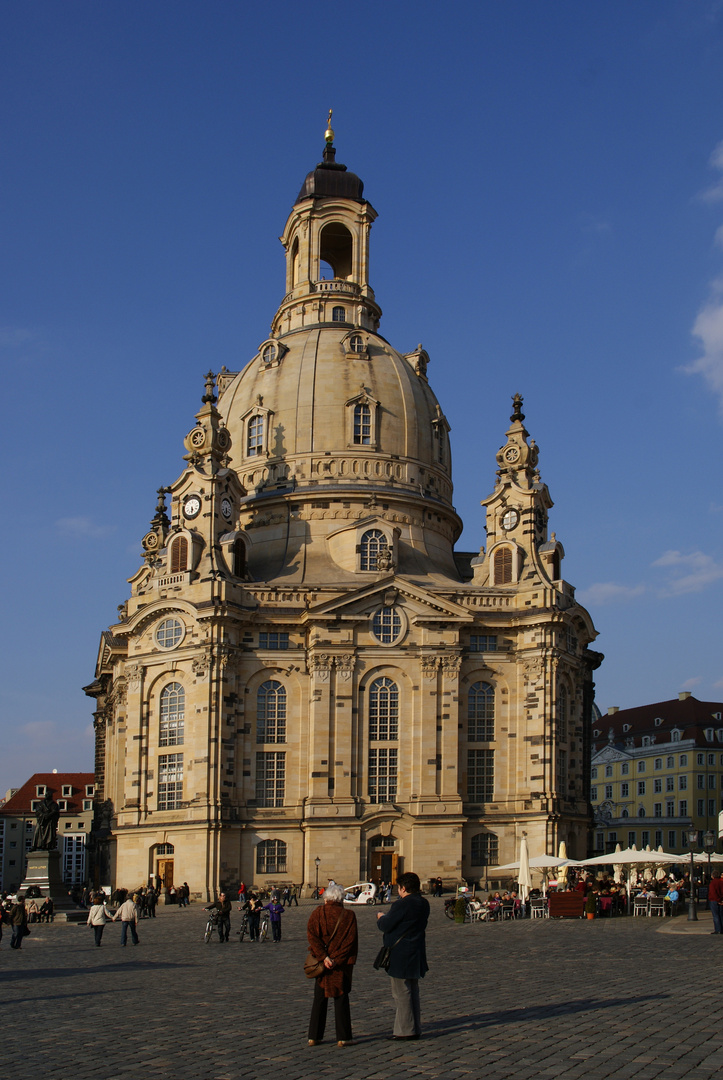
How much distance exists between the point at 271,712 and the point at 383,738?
6.18m

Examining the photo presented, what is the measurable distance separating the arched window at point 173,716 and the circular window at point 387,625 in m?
11.0

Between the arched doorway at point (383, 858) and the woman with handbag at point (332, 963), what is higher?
the woman with handbag at point (332, 963)

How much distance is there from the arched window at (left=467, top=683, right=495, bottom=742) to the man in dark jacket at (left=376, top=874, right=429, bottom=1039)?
5303 cm

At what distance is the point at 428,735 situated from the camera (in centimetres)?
6650

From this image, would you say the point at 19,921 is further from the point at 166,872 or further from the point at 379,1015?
the point at 166,872

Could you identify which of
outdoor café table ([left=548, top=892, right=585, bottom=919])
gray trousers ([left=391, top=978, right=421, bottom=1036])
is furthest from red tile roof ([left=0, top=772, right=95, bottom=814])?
gray trousers ([left=391, top=978, right=421, bottom=1036])

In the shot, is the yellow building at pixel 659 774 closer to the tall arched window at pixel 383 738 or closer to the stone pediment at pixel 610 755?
the stone pediment at pixel 610 755

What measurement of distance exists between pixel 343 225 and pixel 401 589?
31630mm

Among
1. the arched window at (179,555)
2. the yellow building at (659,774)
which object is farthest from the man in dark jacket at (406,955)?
the yellow building at (659,774)

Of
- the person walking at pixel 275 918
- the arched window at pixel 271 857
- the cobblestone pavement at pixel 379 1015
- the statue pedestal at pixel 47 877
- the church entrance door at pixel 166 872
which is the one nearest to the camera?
the cobblestone pavement at pixel 379 1015

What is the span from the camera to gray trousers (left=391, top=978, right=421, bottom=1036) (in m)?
15.8

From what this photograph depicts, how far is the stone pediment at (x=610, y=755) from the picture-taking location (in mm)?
117625

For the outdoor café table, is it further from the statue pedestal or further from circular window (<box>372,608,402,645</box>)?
circular window (<box>372,608,402,645</box>)

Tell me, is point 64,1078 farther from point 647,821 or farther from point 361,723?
point 647,821
